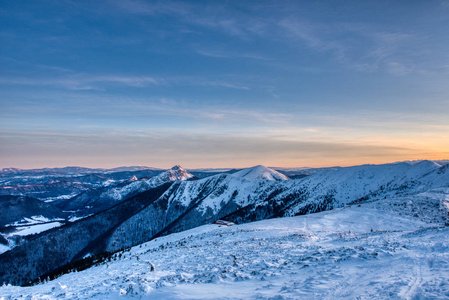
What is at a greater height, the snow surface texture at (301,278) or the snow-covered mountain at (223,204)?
the snow surface texture at (301,278)

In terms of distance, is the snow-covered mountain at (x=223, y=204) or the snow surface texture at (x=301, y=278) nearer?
the snow surface texture at (x=301, y=278)

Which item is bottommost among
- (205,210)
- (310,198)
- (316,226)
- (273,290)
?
(205,210)

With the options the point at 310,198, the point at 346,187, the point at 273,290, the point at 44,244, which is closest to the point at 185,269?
the point at 273,290

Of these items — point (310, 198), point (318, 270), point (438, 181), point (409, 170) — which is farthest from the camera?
point (310, 198)

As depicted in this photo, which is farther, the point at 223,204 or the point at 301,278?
the point at 223,204

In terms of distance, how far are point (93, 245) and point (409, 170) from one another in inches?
6754

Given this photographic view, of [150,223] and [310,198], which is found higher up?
[310,198]

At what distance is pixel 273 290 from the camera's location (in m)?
10.5

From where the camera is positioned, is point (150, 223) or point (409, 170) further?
point (150, 223)

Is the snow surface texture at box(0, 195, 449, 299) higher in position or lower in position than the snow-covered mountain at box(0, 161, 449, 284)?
higher

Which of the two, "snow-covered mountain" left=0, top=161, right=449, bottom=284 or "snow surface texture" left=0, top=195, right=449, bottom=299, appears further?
"snow-covered mountain" left=0, top=161, right=449, bottom=284

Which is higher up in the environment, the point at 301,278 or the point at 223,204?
the point at 301,278

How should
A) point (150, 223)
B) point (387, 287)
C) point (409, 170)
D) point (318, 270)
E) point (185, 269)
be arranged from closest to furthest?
point (387, 287), point (318, 270), point (185, 269), point (409, 170), point (150, 223)

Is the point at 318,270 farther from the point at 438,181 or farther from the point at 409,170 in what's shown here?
the point at 409,170
